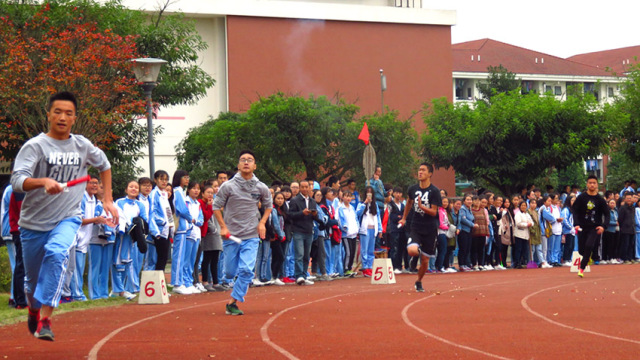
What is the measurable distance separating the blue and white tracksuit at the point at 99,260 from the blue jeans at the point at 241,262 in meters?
3.36

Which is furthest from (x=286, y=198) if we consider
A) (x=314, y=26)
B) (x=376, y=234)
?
(x=314, y=26)

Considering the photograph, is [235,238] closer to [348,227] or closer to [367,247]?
[348,227]

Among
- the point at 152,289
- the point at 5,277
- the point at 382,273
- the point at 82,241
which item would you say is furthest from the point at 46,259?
the point at 382,273

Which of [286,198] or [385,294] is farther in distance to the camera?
[286,198]

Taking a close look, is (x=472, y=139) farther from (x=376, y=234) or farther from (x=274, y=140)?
(x=376, y=234)

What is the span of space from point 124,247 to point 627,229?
17.3 metres

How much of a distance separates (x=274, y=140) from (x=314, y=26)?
30953 mm

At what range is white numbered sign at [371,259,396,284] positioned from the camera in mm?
18609

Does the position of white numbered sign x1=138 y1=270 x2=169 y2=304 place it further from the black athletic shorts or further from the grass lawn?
the black athletic shorts

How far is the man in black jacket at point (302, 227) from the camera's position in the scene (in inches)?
756

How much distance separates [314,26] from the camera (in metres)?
71.8

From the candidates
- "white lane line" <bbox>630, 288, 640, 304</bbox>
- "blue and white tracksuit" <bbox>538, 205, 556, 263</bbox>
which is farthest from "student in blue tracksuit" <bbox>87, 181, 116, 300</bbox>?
"blue and white tracksuit" <bbox>538, 205, 556, 263</bbox>

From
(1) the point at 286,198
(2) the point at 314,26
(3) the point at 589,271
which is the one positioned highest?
(2) the point at 314,26

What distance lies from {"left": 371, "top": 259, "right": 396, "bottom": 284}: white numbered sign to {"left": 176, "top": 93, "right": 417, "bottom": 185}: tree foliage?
23963 mm
